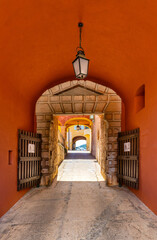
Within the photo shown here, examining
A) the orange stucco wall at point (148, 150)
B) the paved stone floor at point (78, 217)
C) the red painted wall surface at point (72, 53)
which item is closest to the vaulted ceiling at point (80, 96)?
the red painted wall surface at point (72, 53)

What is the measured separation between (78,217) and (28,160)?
7.59 feet

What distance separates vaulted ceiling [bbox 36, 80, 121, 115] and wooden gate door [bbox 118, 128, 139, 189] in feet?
4.23

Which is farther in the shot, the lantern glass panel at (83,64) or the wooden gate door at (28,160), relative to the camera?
the wooden gate door at (28,160)

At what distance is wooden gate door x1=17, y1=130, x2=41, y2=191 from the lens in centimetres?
467

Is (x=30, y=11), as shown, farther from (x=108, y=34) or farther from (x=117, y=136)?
(x=117, y=136)

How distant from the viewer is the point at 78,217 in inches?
142

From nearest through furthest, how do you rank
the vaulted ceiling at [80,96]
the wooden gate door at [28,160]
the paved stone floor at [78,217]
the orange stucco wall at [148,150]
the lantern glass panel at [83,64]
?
the paved stone floor at [78,217], the lantern glass panel at [83,64], the orange stucco wall at [148,150], the wooden gate door at [28,160], the vaulted ceiling at [80,96]

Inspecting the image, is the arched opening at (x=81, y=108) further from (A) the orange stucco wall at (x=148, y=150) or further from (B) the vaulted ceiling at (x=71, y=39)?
(A) the orange stucco wall at (x=148, y=150)

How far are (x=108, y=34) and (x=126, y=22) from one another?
0.53 m

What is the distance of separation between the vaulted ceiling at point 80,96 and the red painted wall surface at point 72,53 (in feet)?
2.39

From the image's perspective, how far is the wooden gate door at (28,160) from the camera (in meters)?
4.67

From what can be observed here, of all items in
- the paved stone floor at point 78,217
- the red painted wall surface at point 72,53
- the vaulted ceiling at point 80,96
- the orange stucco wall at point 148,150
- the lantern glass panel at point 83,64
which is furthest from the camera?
the vaulted ceiling at point 80,96

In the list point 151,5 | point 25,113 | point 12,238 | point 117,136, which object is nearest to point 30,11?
point 151,5

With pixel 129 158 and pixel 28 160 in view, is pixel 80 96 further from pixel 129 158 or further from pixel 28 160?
pixel 28 160
